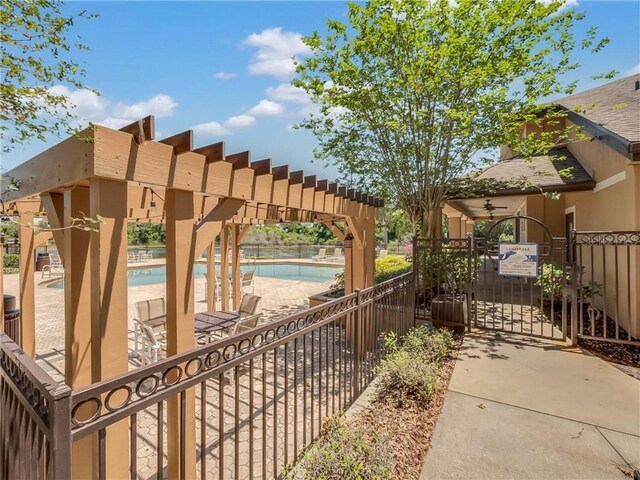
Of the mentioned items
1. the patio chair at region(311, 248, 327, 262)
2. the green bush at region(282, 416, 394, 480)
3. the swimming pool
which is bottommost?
the swimming pool

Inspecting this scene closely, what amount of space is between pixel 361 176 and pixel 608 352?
6542mm

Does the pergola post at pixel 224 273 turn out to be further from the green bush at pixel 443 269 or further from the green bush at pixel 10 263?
the green bush at pixel 10 263

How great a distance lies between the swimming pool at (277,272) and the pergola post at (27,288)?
1339 cm

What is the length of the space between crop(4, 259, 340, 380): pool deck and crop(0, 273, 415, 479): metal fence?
10.0ft

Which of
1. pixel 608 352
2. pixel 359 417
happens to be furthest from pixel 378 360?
pixel 608 352

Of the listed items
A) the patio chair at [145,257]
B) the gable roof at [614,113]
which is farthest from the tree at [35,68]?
the patio chair at [145,257]

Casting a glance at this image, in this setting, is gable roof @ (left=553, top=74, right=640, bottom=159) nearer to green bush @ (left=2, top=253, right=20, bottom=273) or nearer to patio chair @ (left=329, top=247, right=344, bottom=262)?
patio chair @ (left=329, top=247, right=344, bottom=262)

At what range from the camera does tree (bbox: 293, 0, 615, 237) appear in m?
6.19

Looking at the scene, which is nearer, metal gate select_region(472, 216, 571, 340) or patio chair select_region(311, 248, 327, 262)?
metal gate select_region(472, 216, 571, 340)

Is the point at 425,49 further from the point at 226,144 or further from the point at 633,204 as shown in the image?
the point at 226,144

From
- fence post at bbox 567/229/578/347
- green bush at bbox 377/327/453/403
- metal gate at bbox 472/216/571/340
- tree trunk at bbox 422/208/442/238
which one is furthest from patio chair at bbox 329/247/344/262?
green bush at bbox 377/327/453/403

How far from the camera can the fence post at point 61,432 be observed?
1.26m

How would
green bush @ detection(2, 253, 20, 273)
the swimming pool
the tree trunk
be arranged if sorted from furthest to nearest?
1. the swimming pool
2. green bush @ detection(2, 253, 20, 273)
3. the tree trunk

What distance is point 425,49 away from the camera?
20.6 feet
